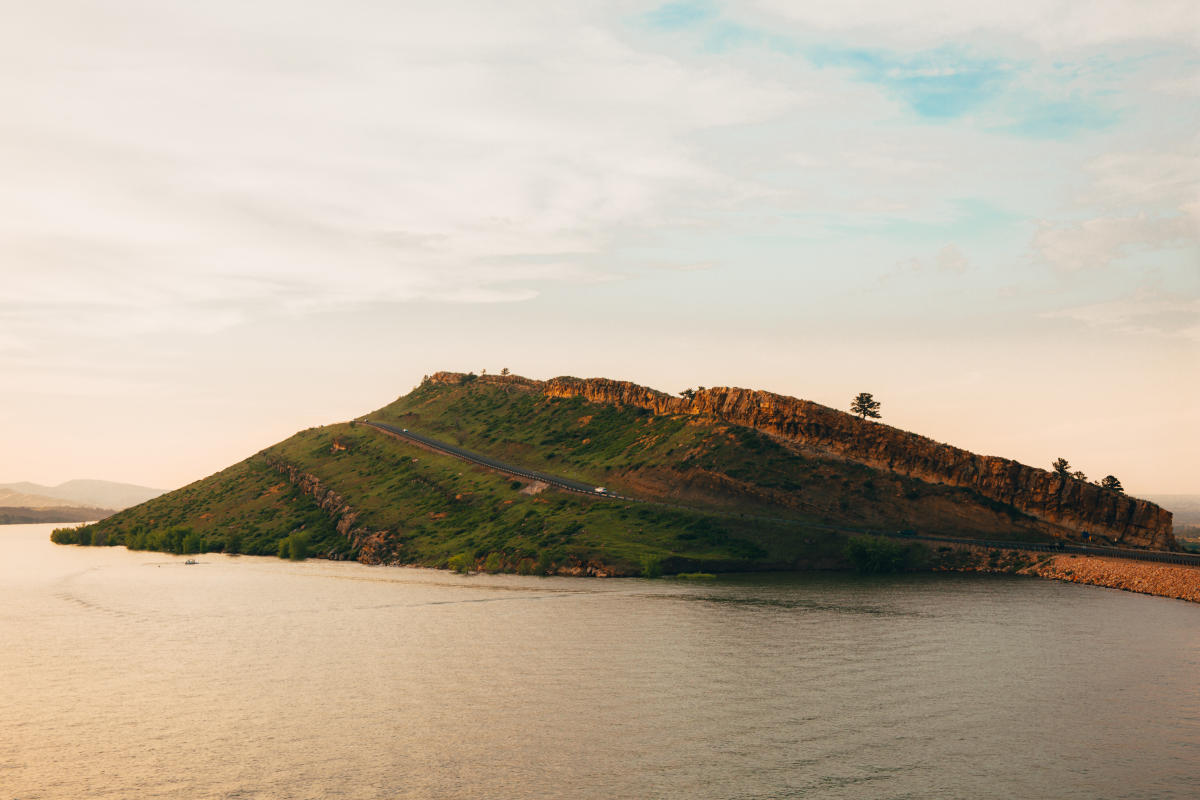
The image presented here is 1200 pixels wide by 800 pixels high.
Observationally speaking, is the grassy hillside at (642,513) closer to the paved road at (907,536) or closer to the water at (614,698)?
the paved road at (907,536)

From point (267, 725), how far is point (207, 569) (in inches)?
4337

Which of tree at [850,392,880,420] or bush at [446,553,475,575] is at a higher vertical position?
tree at [850,392,880,420]

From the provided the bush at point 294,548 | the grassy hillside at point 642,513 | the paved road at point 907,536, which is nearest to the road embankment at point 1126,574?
the paved road at point 907,536

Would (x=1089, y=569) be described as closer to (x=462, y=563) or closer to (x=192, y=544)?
(x=462, y=563)

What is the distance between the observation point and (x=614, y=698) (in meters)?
52.8

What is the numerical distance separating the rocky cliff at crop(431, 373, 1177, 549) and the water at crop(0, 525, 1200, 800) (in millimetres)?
43896

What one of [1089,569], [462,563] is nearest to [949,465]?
[1089,569]

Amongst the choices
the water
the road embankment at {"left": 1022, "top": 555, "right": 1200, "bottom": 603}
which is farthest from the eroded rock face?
the road embankment at {"left": 1022, "top": 555, "right": 1200, "bottom": 603}

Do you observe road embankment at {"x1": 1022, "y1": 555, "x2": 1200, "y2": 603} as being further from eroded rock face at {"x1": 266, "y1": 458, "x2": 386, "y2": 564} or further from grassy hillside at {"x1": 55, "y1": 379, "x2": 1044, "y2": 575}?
eroded rock face at {"x1": 266, "y1": 458, "x2": 386, "y2": 564}

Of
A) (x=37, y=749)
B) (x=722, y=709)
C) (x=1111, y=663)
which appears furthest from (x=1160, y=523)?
(x=37, y=749)

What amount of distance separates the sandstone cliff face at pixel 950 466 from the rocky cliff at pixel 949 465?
150 millimetres

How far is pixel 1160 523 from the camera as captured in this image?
130 meters

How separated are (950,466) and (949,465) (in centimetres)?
23

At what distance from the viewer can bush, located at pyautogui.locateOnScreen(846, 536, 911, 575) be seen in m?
119
